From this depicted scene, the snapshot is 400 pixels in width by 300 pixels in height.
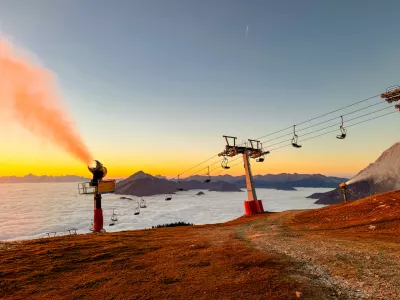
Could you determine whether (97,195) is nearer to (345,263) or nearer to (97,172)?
(97,172)

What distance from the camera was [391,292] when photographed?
23.4ft

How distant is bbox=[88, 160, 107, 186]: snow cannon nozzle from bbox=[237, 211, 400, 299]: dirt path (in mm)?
26025

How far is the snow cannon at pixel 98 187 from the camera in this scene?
106 feet

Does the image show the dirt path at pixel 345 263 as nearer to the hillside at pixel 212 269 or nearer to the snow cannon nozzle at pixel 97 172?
the hillside at pixel 212 269

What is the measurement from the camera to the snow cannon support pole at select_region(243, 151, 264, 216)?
3381 cm

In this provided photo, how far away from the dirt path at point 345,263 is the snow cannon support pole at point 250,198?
762 inches

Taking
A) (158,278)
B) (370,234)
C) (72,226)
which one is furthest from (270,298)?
(72,226)

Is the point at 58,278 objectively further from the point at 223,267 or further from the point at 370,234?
the point at 370,234

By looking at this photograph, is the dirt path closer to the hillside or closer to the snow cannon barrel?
the hillside

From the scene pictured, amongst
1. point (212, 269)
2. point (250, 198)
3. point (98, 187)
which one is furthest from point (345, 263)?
point (98, 187)

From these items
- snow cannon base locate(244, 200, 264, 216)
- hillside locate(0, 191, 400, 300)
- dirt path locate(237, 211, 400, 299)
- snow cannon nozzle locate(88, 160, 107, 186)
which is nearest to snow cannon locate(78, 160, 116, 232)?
snow cannon nozzle locate(88, 160, 107, 186)

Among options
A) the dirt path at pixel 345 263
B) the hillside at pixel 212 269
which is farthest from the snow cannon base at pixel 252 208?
the dirt path at pixel 345 263

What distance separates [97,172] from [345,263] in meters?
31.8

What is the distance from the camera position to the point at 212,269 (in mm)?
9578
